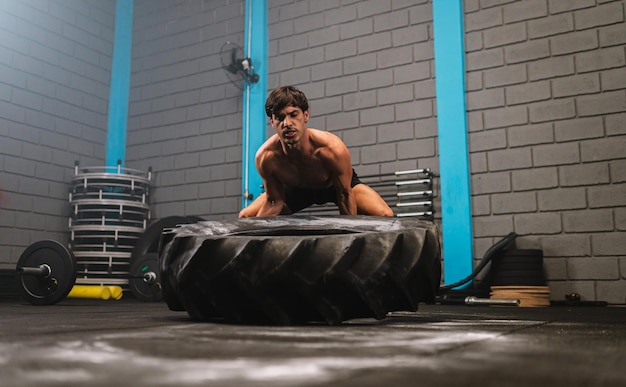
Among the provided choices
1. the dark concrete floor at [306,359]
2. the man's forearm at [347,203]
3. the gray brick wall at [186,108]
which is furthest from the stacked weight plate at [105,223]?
the dark concrete floor at [306,359]

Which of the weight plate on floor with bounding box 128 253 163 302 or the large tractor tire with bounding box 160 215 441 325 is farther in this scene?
the weight plate on floor with bounding box 128 253 163 302

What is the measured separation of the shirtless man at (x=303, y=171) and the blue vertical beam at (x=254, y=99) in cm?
190

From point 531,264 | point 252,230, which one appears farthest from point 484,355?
point 531,264

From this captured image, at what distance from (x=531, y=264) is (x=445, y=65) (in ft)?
5.68

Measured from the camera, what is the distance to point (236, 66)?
5266 millimetres

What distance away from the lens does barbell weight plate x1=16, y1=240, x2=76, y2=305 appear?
3242 millimetres

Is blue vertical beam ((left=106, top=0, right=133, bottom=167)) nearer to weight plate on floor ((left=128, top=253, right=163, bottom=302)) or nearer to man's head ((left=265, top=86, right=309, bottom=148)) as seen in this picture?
weight plate on floor ((left=128, top=253, right=163, bottom=302))

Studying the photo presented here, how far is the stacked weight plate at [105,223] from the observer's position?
192 inches

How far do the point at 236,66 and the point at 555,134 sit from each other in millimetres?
2909

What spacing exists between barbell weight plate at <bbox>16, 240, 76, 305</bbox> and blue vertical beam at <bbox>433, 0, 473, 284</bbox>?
2.68 meters

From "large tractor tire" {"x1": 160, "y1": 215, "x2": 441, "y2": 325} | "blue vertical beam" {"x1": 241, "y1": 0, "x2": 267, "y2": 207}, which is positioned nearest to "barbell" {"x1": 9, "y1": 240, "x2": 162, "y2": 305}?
"large tractor tire" {"x1": 160, "y1": 215, "x2": 441, "y2": 325}

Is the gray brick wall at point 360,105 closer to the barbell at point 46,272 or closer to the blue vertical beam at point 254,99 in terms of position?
the blue vertical beam at point 254,99

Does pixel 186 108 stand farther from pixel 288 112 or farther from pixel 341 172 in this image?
pixel 288 112

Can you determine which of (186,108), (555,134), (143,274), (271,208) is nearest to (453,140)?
(555,134)
